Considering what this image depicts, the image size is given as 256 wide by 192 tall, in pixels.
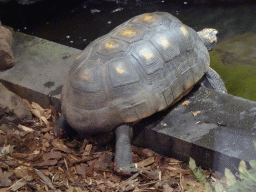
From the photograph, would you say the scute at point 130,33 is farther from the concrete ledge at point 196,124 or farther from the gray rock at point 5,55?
the gray rock at point 5,55

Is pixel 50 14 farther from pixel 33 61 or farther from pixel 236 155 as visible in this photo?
pixel 236 155

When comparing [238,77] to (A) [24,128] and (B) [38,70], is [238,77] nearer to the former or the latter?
(B) [38,70]

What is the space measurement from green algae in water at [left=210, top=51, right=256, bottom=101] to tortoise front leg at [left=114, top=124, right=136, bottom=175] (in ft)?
6.09

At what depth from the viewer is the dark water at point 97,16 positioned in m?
5.62

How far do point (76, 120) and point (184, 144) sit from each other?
1032 millimetres

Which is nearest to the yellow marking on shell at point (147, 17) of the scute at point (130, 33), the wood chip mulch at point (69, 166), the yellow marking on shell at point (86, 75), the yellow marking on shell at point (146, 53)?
the scute at point (130, 33)

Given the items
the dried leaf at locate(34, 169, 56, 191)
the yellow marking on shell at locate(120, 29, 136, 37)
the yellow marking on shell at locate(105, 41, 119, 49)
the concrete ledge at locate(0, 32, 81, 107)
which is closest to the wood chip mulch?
the dried leaf at locate(34, 169, 56, 191)

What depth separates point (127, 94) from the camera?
2.86m

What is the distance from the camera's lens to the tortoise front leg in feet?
9.38

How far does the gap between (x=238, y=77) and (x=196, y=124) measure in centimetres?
162

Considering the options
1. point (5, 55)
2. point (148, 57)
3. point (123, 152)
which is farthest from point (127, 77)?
point (5, 55)

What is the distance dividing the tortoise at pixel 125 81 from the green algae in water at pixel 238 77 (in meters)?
1.16

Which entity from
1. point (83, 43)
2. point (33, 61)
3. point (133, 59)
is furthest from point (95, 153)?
point (83, 43)

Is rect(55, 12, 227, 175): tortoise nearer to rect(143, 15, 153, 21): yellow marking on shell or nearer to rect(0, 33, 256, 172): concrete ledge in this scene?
rect(143, 15, 153, 21): yellow marking on shell
